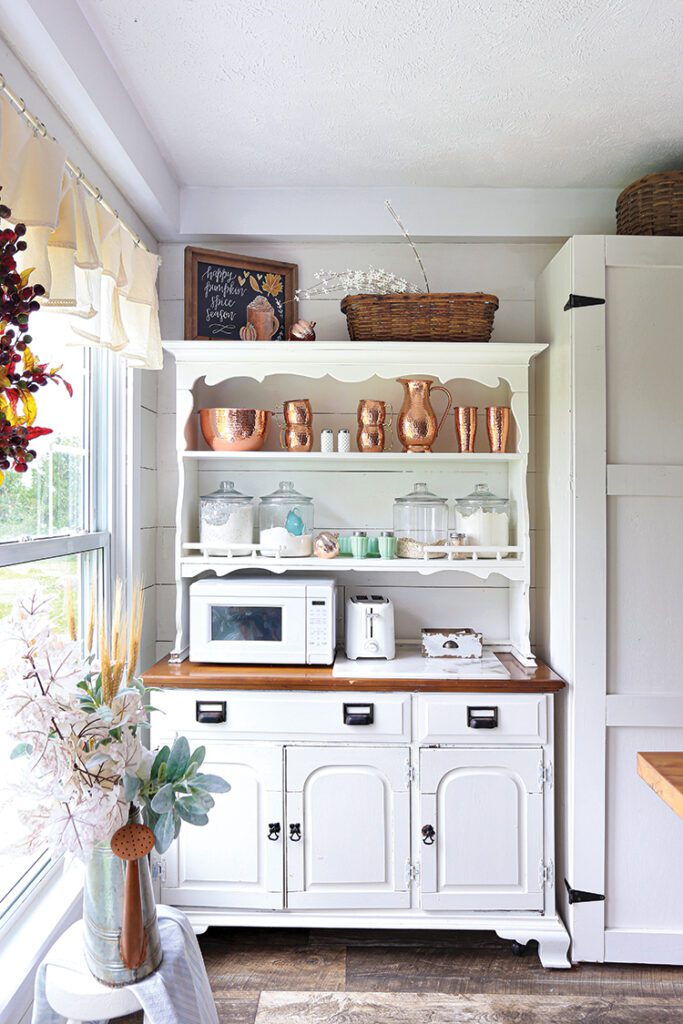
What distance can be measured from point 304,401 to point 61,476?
84 centimetres

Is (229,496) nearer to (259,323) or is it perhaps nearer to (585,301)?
(259,323)

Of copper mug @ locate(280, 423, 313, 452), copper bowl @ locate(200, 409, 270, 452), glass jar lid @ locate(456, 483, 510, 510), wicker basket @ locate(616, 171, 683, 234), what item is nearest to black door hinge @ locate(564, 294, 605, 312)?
wicker basket @ locate(616, 171, 683, 234)

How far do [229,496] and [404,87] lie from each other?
1.32 meters

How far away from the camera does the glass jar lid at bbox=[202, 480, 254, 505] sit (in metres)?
2.49

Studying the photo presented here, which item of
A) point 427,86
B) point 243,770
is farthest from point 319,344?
point 243,770

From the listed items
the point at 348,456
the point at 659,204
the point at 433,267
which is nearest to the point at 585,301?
the point at 659,204

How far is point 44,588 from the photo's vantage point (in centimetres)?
193

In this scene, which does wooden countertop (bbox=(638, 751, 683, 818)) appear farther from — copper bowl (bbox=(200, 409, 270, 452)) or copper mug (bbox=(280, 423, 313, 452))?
copper bowl (bbox=(200, 409, 270, 452))

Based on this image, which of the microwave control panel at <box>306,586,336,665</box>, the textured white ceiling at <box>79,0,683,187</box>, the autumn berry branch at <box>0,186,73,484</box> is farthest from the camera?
the microwave control panel at <box>306,586,336,665</box>

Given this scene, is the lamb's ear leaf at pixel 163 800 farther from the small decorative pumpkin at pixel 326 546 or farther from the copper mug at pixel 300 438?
the copper mug at pixel 300 438

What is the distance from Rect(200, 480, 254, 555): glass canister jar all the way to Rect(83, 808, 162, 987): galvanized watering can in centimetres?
119

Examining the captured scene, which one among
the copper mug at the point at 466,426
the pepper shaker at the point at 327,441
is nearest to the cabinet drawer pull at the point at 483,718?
the copper mug at the point at 466,426

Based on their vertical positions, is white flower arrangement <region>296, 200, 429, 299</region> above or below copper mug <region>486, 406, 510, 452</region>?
above

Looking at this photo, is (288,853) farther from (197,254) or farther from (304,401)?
(197,254)
